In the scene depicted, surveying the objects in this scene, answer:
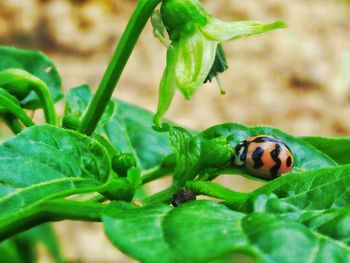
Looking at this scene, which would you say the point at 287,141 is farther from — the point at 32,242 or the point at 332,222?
the point at 32,242

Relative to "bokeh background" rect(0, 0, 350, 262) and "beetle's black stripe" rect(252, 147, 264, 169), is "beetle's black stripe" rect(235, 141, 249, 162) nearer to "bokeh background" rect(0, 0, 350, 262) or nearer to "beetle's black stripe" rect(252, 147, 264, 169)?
"beetle's black stripe" rect(252, 147, 264, 169)

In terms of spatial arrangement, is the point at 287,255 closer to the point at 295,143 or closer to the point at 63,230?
the point at 295,143

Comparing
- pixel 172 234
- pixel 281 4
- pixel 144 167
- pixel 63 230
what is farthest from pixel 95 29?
pixel 172 234

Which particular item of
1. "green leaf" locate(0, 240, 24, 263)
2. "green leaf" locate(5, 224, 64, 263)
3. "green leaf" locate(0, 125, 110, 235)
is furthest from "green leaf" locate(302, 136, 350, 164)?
"green leaf" locate(5, 224, 64, 263)

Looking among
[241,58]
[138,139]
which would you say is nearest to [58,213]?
[138,139]

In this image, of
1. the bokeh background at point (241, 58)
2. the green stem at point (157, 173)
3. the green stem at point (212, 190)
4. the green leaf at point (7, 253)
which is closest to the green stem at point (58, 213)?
the green stem at point (212, 190)

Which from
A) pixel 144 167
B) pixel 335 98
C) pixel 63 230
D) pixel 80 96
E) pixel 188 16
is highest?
pixel 188 16
